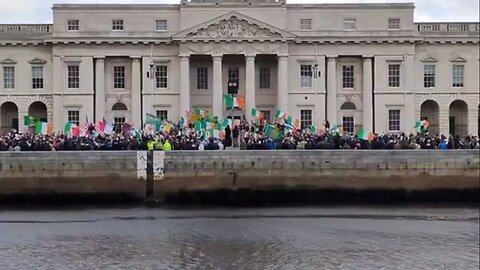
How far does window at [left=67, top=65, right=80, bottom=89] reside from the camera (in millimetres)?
72000

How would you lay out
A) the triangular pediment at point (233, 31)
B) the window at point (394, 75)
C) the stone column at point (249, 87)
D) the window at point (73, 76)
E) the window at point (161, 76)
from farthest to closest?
the window at point (394, 75) → the window at point (161, 76) → the window at point (73, 76) → the stone column at point (249, 87) → the triangular pediment at point (233, 31)

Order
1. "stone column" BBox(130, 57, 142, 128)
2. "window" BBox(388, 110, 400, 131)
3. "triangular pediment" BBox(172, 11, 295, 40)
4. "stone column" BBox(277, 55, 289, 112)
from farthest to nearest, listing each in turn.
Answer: "window" BBox(388, 110, 400, 131), "stone column" BBox(130, 57, 142, 128), "stone column" BBox(277, 55, 289, 112), "triangular pediment" BBox(172, 11, 295, 40)

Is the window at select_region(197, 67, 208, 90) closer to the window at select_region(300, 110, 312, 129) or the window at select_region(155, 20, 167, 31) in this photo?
the window at select_region(155, 20, 167, 31)

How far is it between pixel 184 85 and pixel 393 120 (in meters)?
16.8

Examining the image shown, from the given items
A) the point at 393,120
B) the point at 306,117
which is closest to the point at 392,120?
the point at 393,120

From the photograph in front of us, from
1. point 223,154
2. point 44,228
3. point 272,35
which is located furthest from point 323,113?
point 44,228

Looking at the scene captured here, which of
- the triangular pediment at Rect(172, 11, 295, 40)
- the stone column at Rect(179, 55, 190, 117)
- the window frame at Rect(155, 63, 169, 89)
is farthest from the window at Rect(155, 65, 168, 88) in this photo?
the triangular pediment at Rect(172, 11, 295, 40)

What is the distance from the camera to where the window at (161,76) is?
7238 cm

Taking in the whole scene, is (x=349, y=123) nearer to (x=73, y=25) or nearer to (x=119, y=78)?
(x=119, y=78)

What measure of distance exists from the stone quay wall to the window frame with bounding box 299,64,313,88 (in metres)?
32.8

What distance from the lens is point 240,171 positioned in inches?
1561

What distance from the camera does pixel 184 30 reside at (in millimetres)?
70438

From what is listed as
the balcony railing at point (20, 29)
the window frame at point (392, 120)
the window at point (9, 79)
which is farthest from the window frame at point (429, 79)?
the window at point (9, 79)

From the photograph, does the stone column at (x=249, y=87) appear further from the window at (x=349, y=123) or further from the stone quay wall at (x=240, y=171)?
the stone quay wall at (x=240, y=171)
